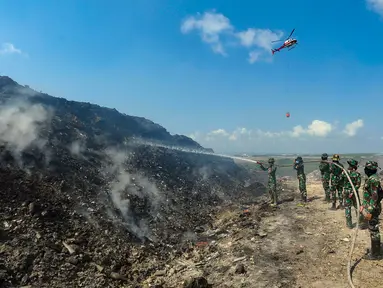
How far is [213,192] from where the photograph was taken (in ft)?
69.5

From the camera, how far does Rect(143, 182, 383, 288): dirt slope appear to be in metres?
6.70

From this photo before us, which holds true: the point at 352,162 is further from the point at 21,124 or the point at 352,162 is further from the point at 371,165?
the point at 21,124

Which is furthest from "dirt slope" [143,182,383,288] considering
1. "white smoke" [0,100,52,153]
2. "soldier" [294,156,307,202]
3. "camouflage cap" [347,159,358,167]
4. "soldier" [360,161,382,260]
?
"white smoke" [0,100,52,153]

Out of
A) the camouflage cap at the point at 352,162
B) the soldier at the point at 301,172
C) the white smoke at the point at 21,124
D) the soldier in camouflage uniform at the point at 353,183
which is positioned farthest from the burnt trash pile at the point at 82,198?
the camouflage cap at the point at 352,162

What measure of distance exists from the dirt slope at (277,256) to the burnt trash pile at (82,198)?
127 cm

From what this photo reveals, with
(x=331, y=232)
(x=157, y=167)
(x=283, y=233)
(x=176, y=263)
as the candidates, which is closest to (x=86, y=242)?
(x=176, y=263)

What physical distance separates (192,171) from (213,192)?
3.32 metres

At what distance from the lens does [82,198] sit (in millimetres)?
11625

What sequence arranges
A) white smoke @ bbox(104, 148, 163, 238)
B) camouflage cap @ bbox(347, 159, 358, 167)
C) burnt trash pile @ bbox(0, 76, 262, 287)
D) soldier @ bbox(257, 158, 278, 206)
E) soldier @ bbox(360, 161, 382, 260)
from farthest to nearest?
1. soldier @ bbox(257, 158, 278, 206)
2. white smoke @ bbox(104, 148, 163, 238)
3. camouflage cap @ bbox(347, 159, 358, 167)
4. burnt trash pile @ bbox(0, 76, 262, 287)
5. soldier @ bbox(360, 161, 382, 260)

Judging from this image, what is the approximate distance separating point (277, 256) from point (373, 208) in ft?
9.02

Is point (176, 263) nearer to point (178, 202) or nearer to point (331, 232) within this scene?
point (331, 232)

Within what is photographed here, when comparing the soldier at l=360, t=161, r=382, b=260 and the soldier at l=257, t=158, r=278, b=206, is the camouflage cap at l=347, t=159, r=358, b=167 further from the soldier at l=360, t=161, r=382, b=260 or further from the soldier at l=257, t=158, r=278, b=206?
the soldier at l=257, t=158, r=278, b=206

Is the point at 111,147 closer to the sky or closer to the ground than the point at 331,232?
closer to the sky

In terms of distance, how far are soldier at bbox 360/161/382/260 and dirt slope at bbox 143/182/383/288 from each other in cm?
30
